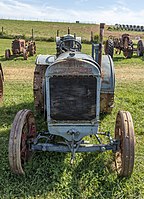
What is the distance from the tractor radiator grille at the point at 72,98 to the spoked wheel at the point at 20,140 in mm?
407

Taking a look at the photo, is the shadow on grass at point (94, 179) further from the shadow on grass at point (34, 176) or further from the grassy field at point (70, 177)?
the shadow on grass at point (34, 176)

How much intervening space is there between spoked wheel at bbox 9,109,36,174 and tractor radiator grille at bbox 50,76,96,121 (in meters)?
0.41

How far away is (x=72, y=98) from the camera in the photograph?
137 inches

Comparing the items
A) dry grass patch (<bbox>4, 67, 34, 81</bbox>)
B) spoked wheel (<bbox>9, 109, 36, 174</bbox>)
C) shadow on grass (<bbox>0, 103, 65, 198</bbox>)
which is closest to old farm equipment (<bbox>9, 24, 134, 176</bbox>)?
spoked wheel (<bbox>9, 109, 36, 174</bbox>)

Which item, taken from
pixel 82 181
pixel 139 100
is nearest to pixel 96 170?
pixel 82 181

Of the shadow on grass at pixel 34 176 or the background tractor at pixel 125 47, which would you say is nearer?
the shadow on grass at pixel 34 176

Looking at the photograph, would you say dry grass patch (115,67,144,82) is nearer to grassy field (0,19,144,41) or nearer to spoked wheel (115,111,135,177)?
spoked wheel (115,111,135,177)

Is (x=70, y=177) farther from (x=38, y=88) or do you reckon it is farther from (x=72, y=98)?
(x=38, y=88)

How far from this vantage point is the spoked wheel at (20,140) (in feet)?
10.8

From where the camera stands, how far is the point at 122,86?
8180 mm

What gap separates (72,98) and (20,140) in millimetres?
809

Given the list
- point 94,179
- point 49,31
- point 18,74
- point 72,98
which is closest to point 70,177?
point 94,179

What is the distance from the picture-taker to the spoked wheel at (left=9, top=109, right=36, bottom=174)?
3279 mm

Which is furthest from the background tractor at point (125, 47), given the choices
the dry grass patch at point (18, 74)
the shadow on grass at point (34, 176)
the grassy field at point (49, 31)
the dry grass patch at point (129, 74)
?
the grassy field at point (49, 31)
